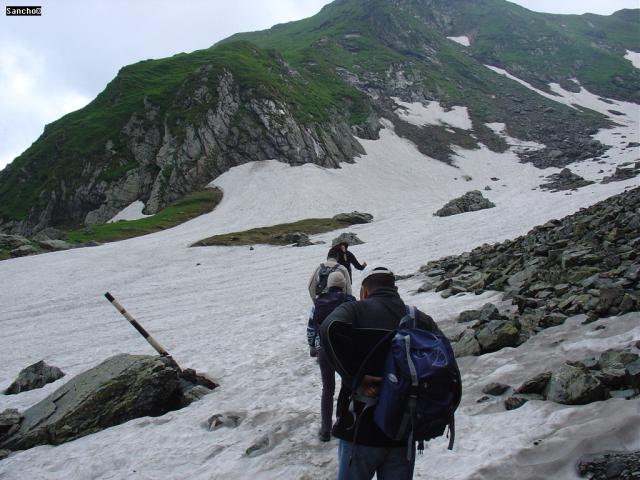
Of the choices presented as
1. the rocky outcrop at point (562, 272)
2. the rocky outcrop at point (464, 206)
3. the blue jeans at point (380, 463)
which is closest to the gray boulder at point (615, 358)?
the rocky outcrop at point (562, 272)

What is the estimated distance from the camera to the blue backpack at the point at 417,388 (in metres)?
4.06

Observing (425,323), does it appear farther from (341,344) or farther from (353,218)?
(353,218)

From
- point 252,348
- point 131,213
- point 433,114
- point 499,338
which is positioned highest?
point 433,114

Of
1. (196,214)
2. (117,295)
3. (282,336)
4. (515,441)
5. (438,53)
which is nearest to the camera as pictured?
(515,441)

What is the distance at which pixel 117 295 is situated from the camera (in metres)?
27.1

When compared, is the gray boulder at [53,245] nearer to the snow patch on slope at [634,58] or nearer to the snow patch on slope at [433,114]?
the snow patch on slope at [433,114]

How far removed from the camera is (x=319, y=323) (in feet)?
28.5

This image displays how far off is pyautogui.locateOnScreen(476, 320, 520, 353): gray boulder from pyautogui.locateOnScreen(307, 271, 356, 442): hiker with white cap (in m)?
3.49

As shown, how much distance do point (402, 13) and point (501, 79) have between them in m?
56.8

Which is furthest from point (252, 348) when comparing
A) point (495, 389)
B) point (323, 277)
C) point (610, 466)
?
point (610, 466)

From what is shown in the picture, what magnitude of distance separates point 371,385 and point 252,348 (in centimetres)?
1009

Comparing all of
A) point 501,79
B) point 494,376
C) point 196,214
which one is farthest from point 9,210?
point 501,79

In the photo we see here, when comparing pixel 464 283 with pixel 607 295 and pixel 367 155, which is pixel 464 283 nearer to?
pixel 607 295

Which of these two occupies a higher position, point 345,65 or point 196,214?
point 345,65
